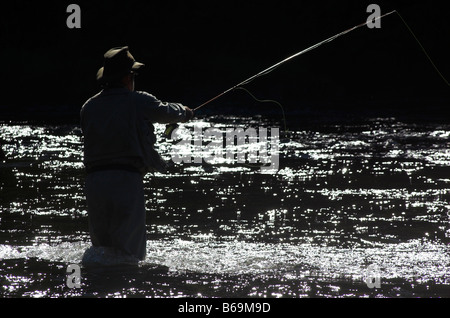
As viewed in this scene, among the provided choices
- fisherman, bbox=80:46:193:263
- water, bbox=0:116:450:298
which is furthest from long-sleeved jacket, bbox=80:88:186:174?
→ water, bbox=0:116:450:298

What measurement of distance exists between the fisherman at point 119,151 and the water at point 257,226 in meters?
0.30

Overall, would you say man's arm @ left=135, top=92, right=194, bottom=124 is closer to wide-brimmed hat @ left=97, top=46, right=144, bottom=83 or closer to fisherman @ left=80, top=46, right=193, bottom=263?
fisherman @ left=80, top=46, right=193, bottom=263

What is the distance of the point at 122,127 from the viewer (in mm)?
5023

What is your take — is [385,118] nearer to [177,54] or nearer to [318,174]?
[318,174]

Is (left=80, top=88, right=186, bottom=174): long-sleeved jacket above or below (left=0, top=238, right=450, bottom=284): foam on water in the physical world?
above

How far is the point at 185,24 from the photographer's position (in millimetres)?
32375

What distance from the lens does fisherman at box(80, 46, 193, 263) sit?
199 inches

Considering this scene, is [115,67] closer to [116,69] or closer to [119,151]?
[116,69]

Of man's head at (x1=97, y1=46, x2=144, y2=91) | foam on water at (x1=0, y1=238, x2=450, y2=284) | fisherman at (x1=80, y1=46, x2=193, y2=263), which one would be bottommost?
foam on water at (x1=0, y1=238, x2=450, y2=284)

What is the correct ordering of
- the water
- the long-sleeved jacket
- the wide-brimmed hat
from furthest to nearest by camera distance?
1. the wide-brimmed hat
2. the long-sleeved jacket
3. the water

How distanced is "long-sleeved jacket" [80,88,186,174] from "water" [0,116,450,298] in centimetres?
79

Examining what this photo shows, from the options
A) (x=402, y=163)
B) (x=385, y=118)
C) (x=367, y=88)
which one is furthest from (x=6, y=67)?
(x=402, y=163)

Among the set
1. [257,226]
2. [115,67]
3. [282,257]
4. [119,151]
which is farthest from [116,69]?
[257,226]

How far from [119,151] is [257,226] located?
2357mm
